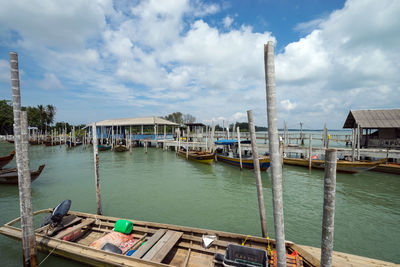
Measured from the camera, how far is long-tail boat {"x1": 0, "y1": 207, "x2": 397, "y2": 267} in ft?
14.2

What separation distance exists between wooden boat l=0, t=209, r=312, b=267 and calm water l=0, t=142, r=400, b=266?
2.41 feet

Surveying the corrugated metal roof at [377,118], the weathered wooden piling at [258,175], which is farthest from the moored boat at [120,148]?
the corrugated metal roof at [377,118]

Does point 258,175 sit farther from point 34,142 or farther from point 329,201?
point 34,142

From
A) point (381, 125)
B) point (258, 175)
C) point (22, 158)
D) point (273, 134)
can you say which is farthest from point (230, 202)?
point (381, 125)

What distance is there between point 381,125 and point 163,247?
24406mm

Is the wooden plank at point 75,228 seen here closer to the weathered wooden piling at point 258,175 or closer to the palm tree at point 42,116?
the weathered wooden piling at point 258,175

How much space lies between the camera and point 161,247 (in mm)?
4977

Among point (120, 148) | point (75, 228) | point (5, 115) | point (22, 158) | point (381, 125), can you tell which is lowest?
point (75, 228)

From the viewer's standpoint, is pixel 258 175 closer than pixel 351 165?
Yes

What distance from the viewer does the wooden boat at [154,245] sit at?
4520 millimetres

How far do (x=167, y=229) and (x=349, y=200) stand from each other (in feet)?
35.3

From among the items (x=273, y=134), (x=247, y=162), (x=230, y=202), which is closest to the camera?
(x=273, y=134)

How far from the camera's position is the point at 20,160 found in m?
4.76

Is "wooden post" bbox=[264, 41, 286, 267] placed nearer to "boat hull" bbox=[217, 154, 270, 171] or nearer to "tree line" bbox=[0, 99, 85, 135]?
"boat hull" bbox=[217, 154, 270, 171]
